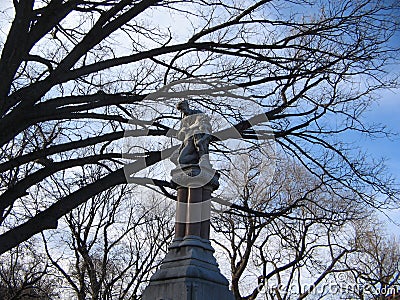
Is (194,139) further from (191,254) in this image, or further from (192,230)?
(191,254)

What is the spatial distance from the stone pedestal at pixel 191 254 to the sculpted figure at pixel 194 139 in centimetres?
15

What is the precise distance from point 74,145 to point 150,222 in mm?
12788

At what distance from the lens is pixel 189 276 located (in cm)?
575

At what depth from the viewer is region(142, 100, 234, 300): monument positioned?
5.82 meters

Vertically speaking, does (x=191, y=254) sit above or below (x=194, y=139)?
below

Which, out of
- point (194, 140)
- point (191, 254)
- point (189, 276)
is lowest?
point (189, 276)

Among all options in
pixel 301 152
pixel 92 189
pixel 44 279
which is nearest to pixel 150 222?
pixel 44 279

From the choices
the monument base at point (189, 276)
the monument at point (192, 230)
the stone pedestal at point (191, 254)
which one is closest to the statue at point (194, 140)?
the monument at point (192, 230)

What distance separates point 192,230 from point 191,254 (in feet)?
1.46

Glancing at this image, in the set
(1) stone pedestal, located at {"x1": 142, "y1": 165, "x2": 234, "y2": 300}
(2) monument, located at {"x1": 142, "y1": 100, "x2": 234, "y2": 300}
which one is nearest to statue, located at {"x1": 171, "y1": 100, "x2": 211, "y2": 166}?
(2) monument, located at {"x1": 142, "y1": 100, "x2": 234, "y2": 300}

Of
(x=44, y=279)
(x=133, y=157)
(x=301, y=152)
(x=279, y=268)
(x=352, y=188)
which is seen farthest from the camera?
(x=44, y=279)

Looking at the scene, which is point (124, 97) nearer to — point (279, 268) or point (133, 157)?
point (133, 157)

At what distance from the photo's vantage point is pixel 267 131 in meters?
9.64

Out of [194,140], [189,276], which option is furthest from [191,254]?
[194,140]
